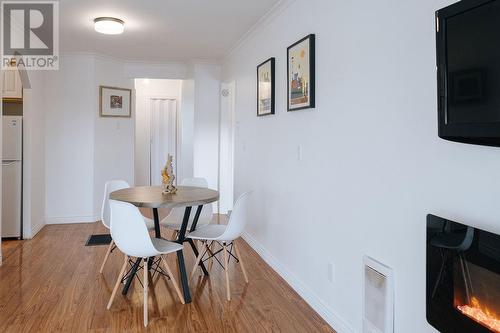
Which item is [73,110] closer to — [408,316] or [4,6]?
[4,6]

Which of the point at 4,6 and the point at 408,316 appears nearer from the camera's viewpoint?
the point at 408,316

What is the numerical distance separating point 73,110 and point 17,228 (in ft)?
6.09

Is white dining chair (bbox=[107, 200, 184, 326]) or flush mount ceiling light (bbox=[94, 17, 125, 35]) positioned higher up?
flush mount ceiling light (bbox=[94, 17, 125, 35])

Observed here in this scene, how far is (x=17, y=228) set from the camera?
4.58 metres

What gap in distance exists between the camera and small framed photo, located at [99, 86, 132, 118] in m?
5.72

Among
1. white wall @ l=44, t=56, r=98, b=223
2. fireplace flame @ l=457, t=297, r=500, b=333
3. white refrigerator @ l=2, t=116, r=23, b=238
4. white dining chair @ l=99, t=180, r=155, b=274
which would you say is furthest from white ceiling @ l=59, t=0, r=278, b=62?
fireplace flame @ l=457, t=297, r=500, b=333

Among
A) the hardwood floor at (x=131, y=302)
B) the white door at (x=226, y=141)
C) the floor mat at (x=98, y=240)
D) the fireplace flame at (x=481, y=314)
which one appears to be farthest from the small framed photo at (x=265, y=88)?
the fireplace flame at (x=481, y=314)

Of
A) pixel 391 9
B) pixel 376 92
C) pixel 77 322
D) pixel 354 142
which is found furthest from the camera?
pixel 77 322

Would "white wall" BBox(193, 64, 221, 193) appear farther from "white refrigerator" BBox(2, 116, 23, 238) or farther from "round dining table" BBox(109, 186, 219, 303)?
"round dining table" BBox(109, 186, 219, 303)

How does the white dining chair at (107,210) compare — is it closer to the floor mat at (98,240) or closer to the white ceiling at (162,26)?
the floor mat at (98,240)

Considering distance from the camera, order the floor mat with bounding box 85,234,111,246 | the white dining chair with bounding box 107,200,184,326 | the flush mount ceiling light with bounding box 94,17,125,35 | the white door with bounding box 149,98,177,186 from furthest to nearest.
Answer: the white door with bounding box 149,98,177,186 < the floor mat with bounding box 85,234,111,246 < the flush mount ceiling light with bounding box 94,17,125,35 < the white dining chair with bounding box 107,200,184,326

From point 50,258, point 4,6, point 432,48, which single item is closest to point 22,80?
point 4,6

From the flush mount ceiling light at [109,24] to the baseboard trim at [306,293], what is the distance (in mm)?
2722

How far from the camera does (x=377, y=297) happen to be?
1936 millimetres
